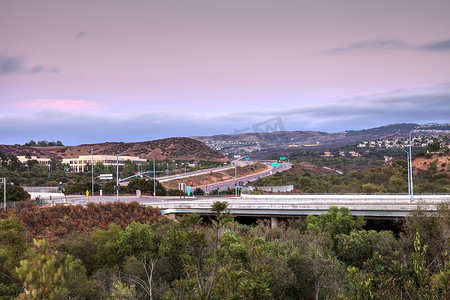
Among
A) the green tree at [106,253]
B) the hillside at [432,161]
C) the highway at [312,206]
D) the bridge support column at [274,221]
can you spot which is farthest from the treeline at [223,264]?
the hillside at [432,161]

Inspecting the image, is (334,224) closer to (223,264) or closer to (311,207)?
(311,207)

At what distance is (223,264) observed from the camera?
20266mm

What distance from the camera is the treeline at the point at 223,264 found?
32.9 feet

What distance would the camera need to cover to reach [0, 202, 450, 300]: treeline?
10.0m

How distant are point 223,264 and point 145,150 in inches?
6541

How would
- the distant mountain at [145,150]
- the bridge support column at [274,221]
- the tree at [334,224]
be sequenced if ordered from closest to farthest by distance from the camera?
the tree at [334,224]
the bridge support column at [274,221]
the distant mountain at [145,150]

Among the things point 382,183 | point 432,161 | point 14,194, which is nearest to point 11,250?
point 14,194

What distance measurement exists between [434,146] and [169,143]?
12082 centimetres

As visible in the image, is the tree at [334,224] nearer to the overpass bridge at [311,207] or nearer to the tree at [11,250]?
the overpass bridge at [311,207]

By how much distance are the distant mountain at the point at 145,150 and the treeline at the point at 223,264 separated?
142636mm

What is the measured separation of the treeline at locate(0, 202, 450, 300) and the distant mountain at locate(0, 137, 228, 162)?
468 feet

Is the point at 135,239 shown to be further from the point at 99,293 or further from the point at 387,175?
the point at 387,175

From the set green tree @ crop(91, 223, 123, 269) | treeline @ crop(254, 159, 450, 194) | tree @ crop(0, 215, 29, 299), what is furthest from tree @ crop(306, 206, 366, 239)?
treeline @ crop(254, 159, 450, 194)

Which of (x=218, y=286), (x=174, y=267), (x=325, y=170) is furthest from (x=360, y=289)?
(x=325, y=170)
